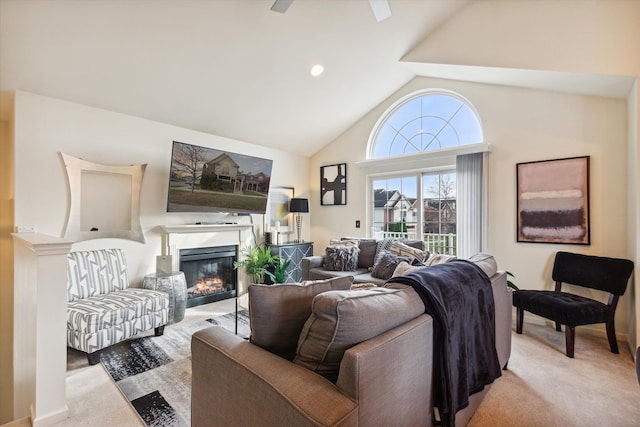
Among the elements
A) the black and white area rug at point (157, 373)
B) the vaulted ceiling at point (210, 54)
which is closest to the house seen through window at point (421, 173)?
the vaulted ceiling at point (210, 54)

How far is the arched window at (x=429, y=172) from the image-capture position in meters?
3.85

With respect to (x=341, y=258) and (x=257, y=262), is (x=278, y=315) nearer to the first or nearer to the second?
(x=341, y=258)

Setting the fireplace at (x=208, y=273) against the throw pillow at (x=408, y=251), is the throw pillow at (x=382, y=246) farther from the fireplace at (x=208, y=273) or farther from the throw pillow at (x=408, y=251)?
the fireplace at (x=208, y=273)

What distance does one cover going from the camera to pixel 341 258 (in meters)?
3.92

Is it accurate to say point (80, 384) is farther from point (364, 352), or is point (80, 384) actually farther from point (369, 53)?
point (369, 53)

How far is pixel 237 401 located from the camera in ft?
3.58

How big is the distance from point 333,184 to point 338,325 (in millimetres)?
4574

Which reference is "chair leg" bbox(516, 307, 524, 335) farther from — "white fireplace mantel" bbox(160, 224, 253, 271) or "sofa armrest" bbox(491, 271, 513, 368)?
"white fireplace mantel" bbox(160, 224, 253, 271)

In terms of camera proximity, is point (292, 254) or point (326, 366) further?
point (292, 254)

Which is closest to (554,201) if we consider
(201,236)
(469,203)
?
(469,203)

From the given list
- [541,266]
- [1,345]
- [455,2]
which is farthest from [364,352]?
[1,345]

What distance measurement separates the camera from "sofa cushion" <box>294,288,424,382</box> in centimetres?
103

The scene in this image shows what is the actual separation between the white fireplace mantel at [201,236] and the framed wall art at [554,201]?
3792mm

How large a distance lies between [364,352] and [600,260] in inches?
126
